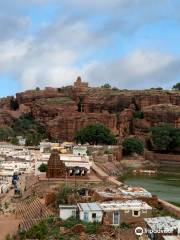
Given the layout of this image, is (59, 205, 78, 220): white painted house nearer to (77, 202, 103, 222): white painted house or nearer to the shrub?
(77, 202, 103, 222): white painted house

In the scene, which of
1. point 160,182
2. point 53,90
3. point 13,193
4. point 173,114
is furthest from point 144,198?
point 53,90

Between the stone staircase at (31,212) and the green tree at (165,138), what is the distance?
1917 inches

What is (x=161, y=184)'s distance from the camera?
60.8 m

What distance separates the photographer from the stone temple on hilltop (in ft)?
356

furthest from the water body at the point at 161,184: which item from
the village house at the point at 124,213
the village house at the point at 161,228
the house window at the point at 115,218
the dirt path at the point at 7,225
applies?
the village house at the point at 161,228

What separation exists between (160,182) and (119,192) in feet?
92.1

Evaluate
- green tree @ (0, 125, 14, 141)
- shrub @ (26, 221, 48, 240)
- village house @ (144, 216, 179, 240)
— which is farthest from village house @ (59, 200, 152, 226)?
green tree @ (0, 125, 14, 141)

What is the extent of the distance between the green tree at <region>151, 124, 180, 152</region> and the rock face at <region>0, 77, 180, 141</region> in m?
5.71

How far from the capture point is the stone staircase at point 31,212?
103ft

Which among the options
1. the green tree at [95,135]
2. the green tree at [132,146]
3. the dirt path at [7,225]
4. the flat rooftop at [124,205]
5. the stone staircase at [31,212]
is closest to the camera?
the flat rooftop at [124,205]

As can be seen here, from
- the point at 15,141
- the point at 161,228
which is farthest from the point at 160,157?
the point at 161,228

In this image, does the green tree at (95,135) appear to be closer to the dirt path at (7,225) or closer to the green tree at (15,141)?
the green tree at (15,141)

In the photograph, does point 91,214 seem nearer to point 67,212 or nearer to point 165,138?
point 67,212

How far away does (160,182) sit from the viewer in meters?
63.0
